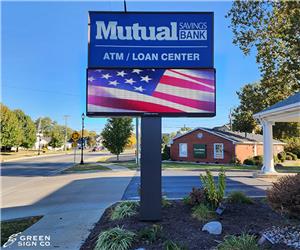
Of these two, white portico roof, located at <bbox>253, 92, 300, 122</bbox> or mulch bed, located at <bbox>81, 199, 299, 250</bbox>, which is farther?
white portico roof, located at <bbox>253, 92, 300, 122</bbox>

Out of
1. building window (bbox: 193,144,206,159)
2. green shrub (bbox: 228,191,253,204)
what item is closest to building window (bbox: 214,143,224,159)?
building window (bbox: 193,144,206,159)

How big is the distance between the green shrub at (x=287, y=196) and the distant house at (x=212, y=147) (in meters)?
31.5

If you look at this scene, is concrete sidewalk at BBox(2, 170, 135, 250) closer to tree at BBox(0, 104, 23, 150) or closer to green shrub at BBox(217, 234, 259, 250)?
green shrub at BBox(217, 234, 259, 250)

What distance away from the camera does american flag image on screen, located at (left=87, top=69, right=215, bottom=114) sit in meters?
7.23

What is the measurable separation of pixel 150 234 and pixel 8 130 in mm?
64479

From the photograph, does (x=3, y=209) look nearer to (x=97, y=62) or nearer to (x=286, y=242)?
(x=97, y=62)

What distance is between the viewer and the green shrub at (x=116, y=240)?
5336mm

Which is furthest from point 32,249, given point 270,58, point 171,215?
point 270,58

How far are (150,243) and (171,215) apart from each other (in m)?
1.84

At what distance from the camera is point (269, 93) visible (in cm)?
2630

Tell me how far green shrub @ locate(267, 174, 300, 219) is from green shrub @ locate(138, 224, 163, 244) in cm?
223

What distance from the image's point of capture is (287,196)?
603cm

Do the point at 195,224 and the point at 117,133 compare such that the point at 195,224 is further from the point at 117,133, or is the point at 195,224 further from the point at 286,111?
the point at 117,133

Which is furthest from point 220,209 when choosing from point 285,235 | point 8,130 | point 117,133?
point 8,130
